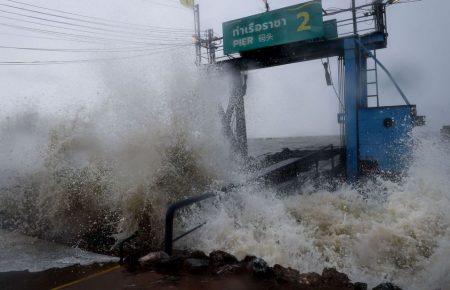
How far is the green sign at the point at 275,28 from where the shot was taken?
12.7 meters

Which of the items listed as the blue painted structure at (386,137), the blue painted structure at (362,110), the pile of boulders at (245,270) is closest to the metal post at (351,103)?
the blue painted structure at (362,110)

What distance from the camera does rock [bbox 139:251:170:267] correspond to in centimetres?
453

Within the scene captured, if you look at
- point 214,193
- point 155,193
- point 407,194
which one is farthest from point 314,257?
point 407,194

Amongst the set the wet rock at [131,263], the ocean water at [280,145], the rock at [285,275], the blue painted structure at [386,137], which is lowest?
the ocean water at [280,145]

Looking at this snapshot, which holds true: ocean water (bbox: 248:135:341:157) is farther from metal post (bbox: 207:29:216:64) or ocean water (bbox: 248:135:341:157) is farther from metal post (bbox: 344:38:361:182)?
metal post (bbox: 207:29:216:64)

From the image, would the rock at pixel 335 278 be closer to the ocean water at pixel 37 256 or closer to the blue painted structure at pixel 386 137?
the ocean water at pixel 37 256

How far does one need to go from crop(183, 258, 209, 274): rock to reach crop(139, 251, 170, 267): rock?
1.08 feet

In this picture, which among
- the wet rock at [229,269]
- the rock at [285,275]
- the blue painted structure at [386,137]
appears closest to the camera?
the rock at [285,275]

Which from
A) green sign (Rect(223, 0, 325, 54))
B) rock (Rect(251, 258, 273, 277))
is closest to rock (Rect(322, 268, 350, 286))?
rock (Rect(251, 258, 273, 277))

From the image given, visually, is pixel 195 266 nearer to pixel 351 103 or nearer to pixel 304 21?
pixel 351 103

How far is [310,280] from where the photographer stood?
12.8 feet

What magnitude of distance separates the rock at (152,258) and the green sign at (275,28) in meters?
10.5

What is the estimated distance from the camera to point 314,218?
7734mm

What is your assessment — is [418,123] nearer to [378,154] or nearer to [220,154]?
[378,154]
